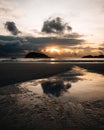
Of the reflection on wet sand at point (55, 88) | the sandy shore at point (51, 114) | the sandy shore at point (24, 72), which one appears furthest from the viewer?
the sandy shore at point (24, 72)

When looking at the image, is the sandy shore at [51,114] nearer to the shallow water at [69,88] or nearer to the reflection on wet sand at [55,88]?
the shallow water at [69,88]

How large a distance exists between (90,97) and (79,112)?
3149 millimetres

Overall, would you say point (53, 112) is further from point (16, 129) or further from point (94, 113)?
point (16, 129)

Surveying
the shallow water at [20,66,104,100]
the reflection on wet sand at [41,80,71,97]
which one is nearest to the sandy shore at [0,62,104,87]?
the shallow water at [20,66,104,100]

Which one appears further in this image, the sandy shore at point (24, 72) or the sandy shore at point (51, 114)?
the sandy shore at point (24, 72)

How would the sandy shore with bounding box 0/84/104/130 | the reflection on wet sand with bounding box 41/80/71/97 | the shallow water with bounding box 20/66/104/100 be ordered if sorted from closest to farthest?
1. the sandy shore with bounding box 0/84/104/130
2. the shallow water with bounding box 20/66/104/100
3. the reflection on wet sand with bounding box 41/80/71/97

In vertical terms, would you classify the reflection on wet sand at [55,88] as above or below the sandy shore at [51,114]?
below

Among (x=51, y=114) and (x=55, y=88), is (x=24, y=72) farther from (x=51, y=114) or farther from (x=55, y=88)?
(x=51, y=114)

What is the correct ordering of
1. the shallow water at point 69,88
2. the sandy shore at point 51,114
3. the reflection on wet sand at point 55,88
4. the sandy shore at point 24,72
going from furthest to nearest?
the sandy shore at point 24,72, the reflection on wet sand at point 55,88, the shallow water at point 69,88, the sandy shore at point 51,114

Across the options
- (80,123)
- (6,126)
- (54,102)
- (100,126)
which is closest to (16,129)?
(6,126)

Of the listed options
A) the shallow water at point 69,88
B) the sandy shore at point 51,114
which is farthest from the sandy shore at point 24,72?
the sandy shore at point 51,114

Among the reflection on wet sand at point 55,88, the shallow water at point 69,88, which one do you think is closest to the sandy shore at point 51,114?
the shallow water at point 69,88

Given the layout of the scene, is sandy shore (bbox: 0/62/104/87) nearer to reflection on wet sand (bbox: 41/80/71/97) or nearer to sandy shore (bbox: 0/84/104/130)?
reflection on wet sand (bbox: 41/80/71/97)

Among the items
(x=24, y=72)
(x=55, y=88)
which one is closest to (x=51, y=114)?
(x=55, y=88)
